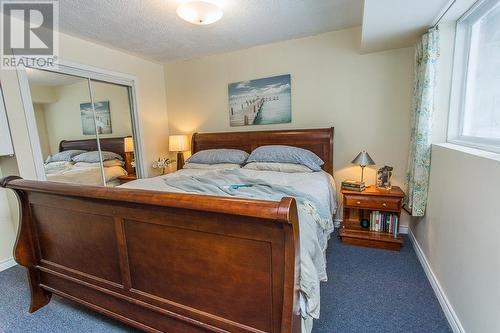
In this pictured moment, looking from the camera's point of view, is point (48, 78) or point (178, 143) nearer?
point (48, 78)

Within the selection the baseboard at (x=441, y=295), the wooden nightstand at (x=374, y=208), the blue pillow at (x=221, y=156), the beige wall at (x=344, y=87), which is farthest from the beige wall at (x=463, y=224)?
the blue pillow at (x=221, y=156)

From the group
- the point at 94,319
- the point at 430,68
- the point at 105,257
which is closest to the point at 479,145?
the point at 430,68

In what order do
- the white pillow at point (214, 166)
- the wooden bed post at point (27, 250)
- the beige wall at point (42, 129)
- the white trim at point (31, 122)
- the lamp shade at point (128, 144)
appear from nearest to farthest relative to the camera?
the wooden bed post at point (27, 250) → the white trim at point (31, 122) → the beige wall at point (42, 129) → the white pillow at point (214, 166) → the lamp shade at point (128, 144)

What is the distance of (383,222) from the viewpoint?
2551 mm

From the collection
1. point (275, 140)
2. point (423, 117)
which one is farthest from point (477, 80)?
point (275, 140)

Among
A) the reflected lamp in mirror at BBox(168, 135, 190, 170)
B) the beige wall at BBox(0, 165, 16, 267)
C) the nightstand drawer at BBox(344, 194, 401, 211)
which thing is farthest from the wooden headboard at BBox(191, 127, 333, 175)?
the beige wall at BBox(0, 165, 16, 267)

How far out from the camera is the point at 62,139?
2.72m

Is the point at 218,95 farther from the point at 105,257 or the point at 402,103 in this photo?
the point at 105,257

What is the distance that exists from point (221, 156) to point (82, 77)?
1.85 meters

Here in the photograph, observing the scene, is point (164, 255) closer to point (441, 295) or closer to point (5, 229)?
point (441, 295)

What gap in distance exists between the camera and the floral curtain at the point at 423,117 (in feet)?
6.32

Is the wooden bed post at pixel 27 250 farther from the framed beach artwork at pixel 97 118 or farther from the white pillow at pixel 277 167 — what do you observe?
the white pillow at pixel 277 167

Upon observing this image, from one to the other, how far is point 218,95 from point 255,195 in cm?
235

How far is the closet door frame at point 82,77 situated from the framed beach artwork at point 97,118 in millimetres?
319
